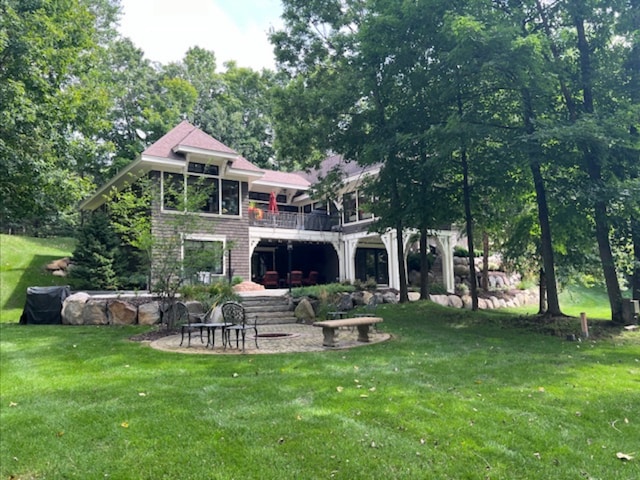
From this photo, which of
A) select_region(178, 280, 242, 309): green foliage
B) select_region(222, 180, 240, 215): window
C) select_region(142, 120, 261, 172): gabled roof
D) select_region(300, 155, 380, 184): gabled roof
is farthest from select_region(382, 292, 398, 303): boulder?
select_region(142, 120, 261, 172): gabled roof

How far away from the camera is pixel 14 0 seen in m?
11.4

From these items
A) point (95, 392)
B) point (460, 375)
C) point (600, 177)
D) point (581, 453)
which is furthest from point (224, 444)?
point (600, 177)

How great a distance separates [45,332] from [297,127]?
9630mm

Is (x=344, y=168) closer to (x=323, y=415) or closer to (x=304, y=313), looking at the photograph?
(x=304, y=313)

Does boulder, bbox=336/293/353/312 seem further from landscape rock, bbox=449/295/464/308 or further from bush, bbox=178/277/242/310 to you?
landscape rock, bbox=449/295/464/308

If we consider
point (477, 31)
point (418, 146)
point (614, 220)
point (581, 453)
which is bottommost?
point (581, 453)

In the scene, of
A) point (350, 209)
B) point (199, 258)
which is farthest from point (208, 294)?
point (350, 209)

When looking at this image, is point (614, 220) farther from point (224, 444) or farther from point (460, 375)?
point (224, 444)

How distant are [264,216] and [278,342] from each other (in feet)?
39.2

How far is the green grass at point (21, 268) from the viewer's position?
16.1m

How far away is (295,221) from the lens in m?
21.0

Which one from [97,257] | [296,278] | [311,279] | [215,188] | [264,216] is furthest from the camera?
[311,279]

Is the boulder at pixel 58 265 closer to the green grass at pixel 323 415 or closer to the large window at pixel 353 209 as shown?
the large window at pixel 353 209

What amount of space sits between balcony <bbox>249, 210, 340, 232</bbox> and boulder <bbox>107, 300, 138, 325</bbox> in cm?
848
